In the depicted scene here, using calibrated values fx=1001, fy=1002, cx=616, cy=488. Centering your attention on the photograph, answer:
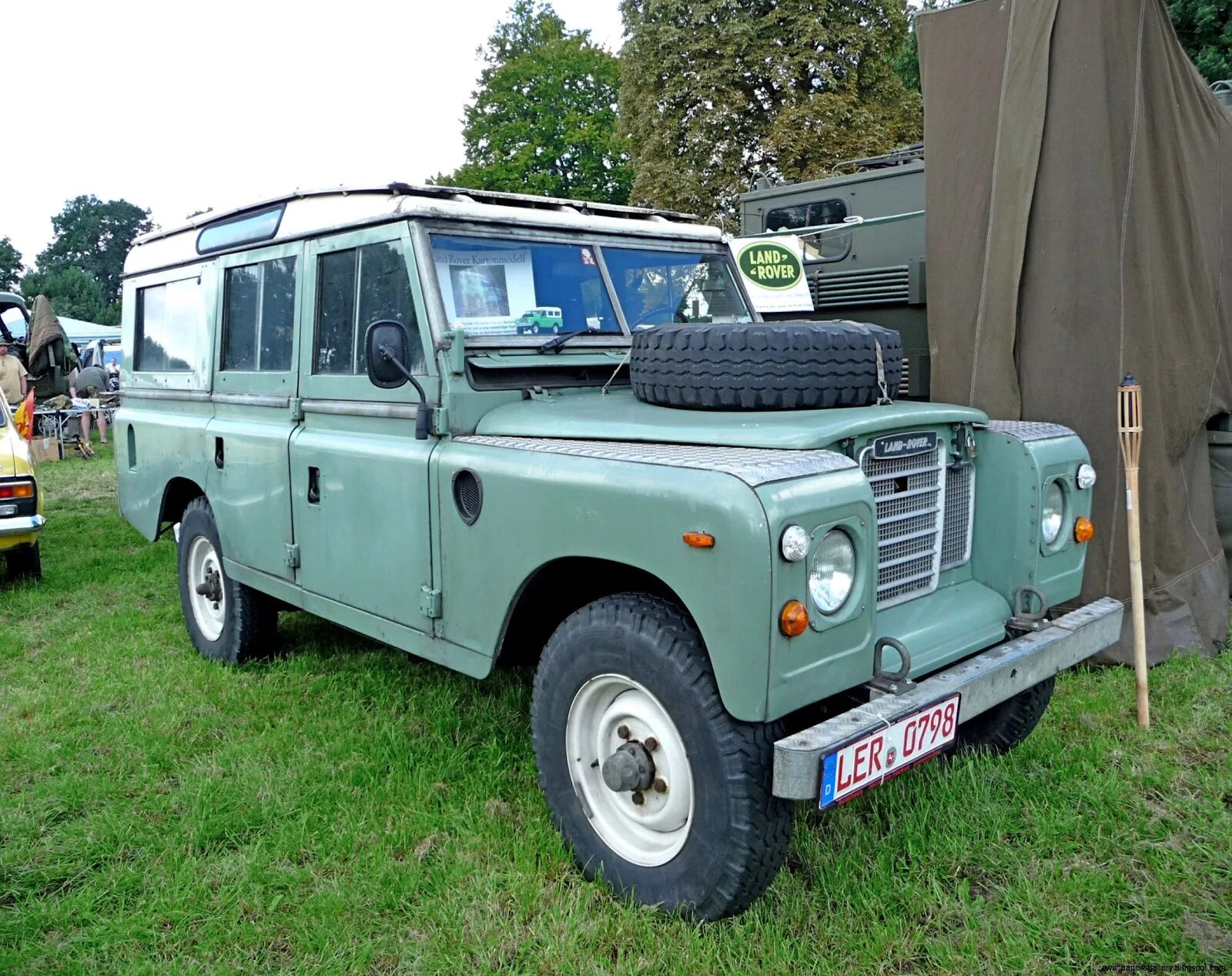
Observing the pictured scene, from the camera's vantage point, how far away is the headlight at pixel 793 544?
2377 mm

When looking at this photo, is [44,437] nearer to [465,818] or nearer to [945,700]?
Answer: [465,818]

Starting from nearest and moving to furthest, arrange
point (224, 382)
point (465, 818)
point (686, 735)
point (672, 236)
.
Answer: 1. point (686, 735)
2. point (465, 818)
3. point (672, 236)
4. point (224, 382)

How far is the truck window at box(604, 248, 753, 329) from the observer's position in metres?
4.13

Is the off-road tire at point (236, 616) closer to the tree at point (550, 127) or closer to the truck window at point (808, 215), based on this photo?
the truck window at point (808, 215)

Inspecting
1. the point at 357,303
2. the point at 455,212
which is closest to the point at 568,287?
the point at 455,212

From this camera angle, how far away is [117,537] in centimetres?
868

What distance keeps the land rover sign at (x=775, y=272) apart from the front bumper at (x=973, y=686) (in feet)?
7.92

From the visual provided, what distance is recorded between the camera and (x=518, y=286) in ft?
12.5

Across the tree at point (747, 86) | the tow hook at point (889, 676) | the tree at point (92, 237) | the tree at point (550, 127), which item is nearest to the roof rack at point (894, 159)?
the tow hook at point (889, 676)

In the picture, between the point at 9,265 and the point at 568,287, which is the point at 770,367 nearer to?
the point at 568,287

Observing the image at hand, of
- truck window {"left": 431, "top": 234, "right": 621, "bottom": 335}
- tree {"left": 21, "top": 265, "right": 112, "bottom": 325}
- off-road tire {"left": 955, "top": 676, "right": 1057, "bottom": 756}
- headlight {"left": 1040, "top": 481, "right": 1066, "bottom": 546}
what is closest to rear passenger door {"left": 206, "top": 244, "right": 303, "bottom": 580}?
truck window {"left": 431, "top": 234, "right": 621, "bottom": 335}

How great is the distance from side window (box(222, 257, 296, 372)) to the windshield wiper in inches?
50.4

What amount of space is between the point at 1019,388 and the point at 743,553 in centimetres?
342

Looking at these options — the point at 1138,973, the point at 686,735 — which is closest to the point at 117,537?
the point at 686,735
